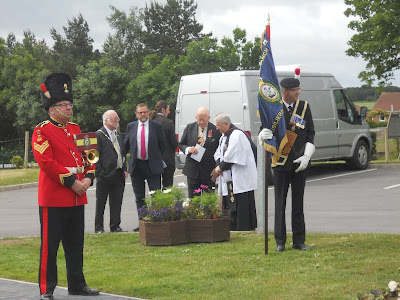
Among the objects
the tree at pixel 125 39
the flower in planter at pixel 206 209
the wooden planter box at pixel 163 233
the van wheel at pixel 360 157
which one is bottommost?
the wooden planter box at pixel 163 233

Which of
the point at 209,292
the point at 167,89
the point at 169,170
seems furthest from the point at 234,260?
the point at 167,89

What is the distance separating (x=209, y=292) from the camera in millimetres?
7414

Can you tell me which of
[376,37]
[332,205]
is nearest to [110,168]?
[332,205]

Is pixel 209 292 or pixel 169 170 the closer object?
pixel 209 292

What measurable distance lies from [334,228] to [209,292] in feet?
18.4

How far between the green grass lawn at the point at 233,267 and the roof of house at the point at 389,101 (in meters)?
149

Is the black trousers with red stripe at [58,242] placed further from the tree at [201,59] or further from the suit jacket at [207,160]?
the tree at [201,59]

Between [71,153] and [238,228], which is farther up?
[71,153]

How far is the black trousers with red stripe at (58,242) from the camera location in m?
7.52

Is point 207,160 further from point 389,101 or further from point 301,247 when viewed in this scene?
point 389,101

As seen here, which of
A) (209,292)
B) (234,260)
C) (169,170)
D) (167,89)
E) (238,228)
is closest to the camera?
(209,292)

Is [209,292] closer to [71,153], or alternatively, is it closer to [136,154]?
[71,153]

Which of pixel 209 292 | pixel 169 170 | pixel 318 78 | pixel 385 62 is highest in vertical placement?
pixel 385 62

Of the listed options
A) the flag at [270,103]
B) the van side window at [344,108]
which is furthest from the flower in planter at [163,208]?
the van side window at [344,108]
